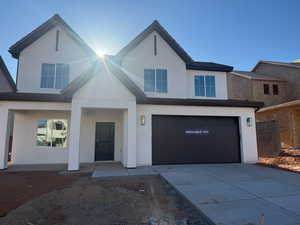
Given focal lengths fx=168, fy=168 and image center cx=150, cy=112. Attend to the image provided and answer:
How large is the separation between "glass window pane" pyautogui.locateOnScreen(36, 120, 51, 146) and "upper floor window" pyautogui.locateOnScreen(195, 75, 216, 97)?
381 inches

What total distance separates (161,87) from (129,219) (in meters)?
8.38

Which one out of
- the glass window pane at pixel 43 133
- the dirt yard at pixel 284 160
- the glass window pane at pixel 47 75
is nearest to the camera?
the dirt yard at pixel 284 160

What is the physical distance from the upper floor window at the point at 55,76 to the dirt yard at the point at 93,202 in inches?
229

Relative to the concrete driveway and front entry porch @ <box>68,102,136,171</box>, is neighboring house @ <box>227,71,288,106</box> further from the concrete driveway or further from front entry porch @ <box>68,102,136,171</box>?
front entry porch @ <box>68,102,136,171</box>

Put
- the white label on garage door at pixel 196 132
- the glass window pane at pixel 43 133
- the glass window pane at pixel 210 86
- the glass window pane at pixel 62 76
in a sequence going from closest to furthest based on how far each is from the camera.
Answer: the white label on garage door at pixel 196 132 → the glass window pane at pixel 43 133 → the glass window pane at pixel 62 76 → the glass window pane at pixel 210 86

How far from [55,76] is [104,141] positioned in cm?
507

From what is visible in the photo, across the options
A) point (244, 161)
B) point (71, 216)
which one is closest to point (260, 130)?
point (244, 161)

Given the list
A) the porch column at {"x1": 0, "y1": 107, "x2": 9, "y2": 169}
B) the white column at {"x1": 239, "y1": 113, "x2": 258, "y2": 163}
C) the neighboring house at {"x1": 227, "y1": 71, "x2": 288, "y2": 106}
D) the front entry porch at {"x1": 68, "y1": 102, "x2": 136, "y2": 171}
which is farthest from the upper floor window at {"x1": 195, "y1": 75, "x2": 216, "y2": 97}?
the porch column at {"x1": 0, "y1": 107, "x2": 9, "y2": 169}

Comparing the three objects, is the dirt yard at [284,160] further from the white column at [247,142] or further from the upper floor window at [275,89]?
the upper floor window at [275,89]

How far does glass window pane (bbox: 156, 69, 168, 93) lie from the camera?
10789 millimetres

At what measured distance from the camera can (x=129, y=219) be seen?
346 cm

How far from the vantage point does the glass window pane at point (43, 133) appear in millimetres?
9945

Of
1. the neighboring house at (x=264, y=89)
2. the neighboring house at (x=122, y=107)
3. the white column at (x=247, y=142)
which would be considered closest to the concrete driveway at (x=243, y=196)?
the neighboring house at (x=122, y=107)

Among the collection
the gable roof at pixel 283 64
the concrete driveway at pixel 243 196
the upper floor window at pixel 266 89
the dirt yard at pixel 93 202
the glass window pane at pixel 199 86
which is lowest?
the dirt yard at pixel 93 202
